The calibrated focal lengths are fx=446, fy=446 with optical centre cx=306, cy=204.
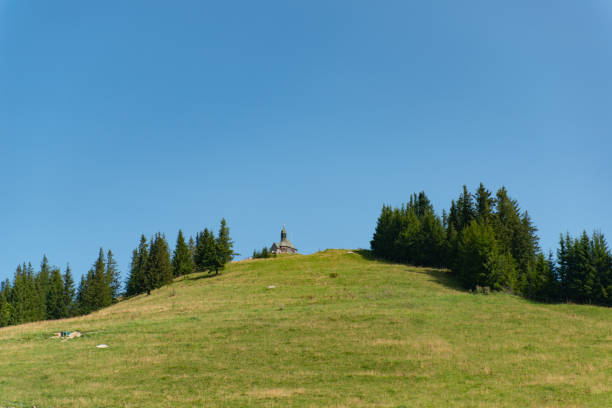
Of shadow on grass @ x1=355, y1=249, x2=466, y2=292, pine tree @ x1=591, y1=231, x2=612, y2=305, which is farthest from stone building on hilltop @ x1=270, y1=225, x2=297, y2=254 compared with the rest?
pine tree @ x1=591, y1=231, x2=612, y2=305

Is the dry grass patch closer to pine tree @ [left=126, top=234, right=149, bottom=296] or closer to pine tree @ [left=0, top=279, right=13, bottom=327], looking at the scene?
pine tree @ [left=126, top=234, right=149, bottom=296]

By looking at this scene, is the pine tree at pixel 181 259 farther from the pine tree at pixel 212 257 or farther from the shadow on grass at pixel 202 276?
the pine tree at pixel 212 257

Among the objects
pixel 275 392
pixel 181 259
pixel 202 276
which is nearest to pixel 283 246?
pixel 181 259

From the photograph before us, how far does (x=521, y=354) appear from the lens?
31.5 metres

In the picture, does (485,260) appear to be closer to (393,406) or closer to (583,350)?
(583,350)

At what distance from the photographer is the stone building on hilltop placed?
149250mm

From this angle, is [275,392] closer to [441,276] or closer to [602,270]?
A: [602,270]

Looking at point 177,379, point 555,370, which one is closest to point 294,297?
point 177,379

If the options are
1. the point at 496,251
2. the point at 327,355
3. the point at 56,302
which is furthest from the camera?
the point at 56,302

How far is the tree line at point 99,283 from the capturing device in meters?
92.2

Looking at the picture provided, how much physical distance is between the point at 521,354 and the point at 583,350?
508 centimetres

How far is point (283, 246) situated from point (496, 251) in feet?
307

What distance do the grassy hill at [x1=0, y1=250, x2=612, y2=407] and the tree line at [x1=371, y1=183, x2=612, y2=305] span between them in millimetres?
5758

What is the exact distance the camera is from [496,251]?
2549 inches
